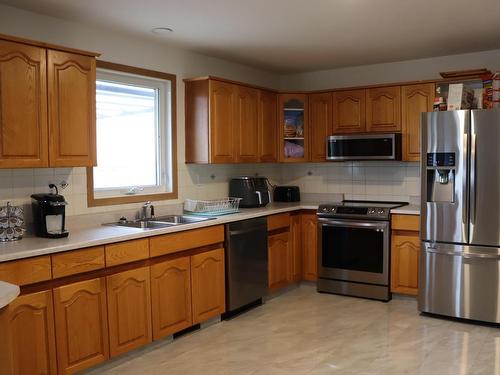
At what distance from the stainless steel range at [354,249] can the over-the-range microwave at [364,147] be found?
496 millimetres

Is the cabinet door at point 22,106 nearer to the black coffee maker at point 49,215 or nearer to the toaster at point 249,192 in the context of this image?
the black coffee maker at point 49,215

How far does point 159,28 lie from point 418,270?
301 centimetres

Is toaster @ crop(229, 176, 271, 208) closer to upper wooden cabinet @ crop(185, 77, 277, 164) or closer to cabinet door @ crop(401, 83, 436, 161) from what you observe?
upper wooden cabinet @ crop(185, 77, 277, 164)

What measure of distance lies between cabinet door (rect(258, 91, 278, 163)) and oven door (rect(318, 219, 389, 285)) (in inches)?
35.0

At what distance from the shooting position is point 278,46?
445cm

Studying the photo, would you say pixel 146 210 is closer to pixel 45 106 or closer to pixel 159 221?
pixel 159 221

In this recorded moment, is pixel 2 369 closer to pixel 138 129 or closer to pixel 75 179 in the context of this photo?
pixel 75 179

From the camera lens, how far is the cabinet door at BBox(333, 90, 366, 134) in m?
5.07

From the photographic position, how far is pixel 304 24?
3.74 meters

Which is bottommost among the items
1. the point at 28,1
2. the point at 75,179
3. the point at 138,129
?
the point at 75,179

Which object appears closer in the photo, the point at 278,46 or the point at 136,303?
the point at 136,303

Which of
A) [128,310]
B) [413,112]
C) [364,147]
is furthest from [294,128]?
[128,310]

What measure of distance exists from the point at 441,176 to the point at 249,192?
178 cm

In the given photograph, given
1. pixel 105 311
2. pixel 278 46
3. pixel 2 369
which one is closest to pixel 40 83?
pixel 105 311
